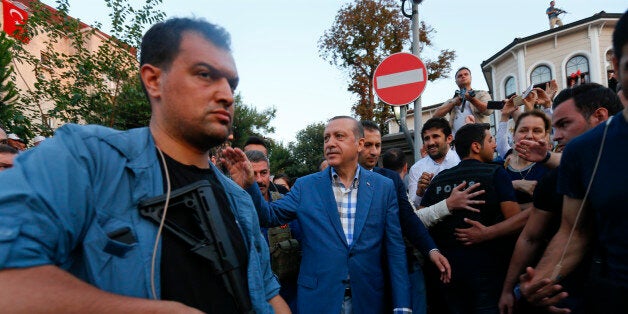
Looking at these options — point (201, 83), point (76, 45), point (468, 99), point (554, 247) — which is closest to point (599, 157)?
point (554, 247)

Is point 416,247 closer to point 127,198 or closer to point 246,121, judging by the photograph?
point 127,198

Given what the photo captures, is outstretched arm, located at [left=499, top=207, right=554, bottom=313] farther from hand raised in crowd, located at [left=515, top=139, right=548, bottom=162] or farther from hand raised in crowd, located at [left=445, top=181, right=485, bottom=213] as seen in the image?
hand raised in crowd, located at [left=445, top=181, right=485, bottom=213]

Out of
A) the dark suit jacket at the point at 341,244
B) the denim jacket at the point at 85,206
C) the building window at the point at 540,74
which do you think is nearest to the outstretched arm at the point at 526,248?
the dark suit jacket at the point at 341,244

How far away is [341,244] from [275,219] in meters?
0.58

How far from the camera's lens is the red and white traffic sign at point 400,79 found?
5.55 metres

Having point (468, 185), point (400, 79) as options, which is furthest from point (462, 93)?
point (468, 185)

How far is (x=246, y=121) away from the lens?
31484mm

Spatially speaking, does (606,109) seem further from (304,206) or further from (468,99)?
(468,99)

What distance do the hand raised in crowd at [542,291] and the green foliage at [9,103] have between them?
8989 mm

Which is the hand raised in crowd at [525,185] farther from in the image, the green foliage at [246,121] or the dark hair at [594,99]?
the green foliage at [246,121]

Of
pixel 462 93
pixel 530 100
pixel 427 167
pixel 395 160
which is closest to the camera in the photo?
pixel 530 100

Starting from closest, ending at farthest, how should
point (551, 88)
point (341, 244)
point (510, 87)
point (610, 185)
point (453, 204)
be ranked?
point (610, 185) → point (341, 244) → point (453, 204) → point (551, 88) → point (510, 87)

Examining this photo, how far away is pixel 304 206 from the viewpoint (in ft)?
11.6

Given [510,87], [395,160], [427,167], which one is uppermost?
[510,87]
